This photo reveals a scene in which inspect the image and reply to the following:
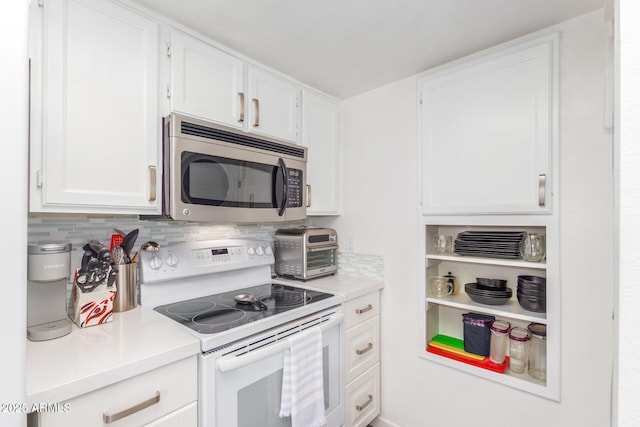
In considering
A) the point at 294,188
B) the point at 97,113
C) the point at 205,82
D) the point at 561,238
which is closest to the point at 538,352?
the point at 561,238

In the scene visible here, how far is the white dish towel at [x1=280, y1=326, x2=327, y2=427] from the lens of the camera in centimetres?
133

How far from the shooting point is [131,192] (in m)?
1.27

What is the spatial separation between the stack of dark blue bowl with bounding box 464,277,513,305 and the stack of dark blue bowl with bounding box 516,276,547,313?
0.26ft

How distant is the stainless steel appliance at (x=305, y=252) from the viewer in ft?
6.63

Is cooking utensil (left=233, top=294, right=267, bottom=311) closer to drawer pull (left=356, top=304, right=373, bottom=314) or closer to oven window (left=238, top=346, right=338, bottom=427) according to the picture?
oven window (left=238, top=346, right=338, bottom=427)

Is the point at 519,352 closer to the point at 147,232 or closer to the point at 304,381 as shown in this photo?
the point at 304,381

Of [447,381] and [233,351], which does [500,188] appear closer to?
[447,381]

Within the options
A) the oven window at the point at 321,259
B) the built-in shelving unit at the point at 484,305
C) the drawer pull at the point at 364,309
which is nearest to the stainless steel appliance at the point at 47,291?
the oven window at the point at 321,259

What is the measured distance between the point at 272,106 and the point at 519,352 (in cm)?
190

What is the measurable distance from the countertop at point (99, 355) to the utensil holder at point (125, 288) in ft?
0.36

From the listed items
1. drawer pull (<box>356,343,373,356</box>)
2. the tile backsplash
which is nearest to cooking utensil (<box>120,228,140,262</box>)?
the tile backsplash

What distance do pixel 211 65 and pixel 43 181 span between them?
0.89 metres

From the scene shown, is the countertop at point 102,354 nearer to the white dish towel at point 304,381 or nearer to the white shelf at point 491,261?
the white dish towel at point 304,381
